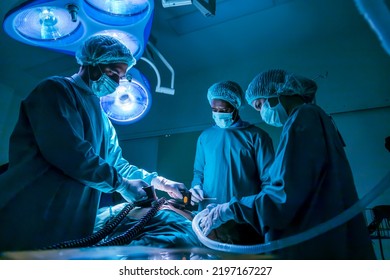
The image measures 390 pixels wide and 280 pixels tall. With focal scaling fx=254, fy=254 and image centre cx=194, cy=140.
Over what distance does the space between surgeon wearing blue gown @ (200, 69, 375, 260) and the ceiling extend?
1.26 m

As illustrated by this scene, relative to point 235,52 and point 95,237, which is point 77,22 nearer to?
point 95,237

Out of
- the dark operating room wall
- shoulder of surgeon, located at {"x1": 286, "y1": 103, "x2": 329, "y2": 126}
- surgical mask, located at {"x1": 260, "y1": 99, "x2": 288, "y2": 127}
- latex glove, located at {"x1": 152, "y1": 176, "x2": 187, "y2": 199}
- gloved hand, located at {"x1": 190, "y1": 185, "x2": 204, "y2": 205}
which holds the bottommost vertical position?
the dark operating room wall

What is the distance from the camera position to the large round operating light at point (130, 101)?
174 centimetres

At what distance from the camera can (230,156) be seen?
1761mm

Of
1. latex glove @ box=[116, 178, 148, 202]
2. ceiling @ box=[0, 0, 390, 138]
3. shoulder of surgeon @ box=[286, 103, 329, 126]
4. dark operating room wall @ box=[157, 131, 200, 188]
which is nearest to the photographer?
shoulder of surgeon @ box=[286, 103, 329, 126]

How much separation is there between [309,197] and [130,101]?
134 cm

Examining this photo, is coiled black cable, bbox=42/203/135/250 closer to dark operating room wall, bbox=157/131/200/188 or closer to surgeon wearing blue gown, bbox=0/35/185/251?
surgeon wearing blue gown, bbox=0/35/185/251

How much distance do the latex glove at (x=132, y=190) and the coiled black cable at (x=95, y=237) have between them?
0.09 m

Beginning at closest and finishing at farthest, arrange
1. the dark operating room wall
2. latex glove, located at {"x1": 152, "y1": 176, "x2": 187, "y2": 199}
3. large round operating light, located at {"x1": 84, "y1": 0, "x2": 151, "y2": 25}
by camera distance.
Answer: large round operating light, located at {"x1": 84, "y1": 0, "x2": 151, "y2": 25}, latex glove, located at {"x1": 152, "y1": 176, "x2": 187, "y2": 199}, the dark operating room wall

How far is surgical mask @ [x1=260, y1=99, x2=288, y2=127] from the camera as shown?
47.5 inches

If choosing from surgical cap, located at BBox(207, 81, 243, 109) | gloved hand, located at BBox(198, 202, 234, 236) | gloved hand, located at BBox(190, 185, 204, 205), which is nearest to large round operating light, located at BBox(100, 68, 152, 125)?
surgical cap, located at BBox(207, 81, 243, 109)

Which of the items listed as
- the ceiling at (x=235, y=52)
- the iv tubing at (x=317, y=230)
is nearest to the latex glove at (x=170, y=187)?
the iv tubing at (x=317, y=230)
